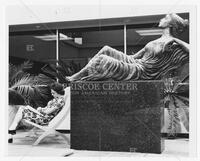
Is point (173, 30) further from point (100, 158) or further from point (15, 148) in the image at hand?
point (15, 148)

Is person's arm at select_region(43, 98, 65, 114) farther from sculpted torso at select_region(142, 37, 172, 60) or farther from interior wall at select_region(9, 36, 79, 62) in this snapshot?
sculpted torso at select_region(142, 37, 172, 60)

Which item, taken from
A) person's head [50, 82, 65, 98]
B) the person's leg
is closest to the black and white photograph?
person's head [50, 82, 65, 98]

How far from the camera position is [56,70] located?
6.04 meters

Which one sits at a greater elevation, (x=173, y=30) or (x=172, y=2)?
(x=172, y=2)

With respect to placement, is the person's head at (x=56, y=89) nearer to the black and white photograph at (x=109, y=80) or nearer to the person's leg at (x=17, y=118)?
the black and white photograph at (x=109, y=80)

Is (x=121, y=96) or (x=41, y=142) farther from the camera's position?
(x=41, y=142)

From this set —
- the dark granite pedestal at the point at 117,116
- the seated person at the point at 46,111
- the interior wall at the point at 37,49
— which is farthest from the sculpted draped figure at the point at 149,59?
the seated person at the point at 46,111

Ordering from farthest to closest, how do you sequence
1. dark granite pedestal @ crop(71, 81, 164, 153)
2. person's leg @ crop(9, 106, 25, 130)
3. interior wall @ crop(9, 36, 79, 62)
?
person's leg @ crop(9, 106, 25, 130)
interior wall @ crop(9, 36, 79, 62)
dark granite pedestal @ crop(71, 81, 164, 153)

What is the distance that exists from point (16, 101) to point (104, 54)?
186cm

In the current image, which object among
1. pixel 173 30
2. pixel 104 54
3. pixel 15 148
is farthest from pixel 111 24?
pixel 15 148

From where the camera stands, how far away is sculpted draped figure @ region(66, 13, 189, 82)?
18.7ft

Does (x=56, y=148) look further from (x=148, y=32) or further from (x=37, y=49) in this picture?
(x=148, y=32)

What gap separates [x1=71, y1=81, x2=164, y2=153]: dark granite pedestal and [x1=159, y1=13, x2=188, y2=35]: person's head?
93 cm

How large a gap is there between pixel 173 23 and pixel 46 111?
2709 mm
